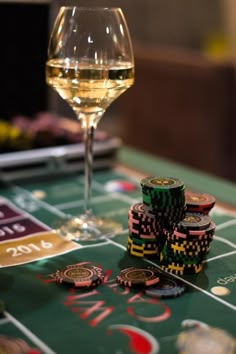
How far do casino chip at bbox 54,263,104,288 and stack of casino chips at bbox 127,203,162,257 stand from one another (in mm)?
83

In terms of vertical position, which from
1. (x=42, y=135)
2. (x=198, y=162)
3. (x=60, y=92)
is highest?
(x=60, y=92)

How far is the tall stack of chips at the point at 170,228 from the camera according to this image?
937 millimetres

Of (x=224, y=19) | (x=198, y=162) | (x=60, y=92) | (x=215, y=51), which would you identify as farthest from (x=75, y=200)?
(x=224, y=19)

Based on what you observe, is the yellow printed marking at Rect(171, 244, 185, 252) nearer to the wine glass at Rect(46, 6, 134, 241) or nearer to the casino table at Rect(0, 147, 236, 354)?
the casino table at Rect(0, 147, 236, 354)

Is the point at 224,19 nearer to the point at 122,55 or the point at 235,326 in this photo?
the point at 122,55

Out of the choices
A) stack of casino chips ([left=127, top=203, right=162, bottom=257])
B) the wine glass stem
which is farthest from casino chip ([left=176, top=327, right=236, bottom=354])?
the wine glass stem

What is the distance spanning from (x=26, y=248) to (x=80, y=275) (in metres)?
0.17

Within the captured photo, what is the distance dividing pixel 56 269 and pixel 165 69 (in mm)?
2333

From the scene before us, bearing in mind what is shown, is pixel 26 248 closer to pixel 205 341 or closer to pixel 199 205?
pixel 199 205

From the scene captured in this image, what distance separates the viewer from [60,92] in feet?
3.76

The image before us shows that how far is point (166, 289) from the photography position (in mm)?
893

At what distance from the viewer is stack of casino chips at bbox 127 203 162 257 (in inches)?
38.8

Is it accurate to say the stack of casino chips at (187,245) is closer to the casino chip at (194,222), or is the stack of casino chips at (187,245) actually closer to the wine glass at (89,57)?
the casino chip at (194,222)

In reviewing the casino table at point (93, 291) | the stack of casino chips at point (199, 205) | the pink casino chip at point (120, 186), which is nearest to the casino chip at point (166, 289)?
the casino table at point (93, 291)
